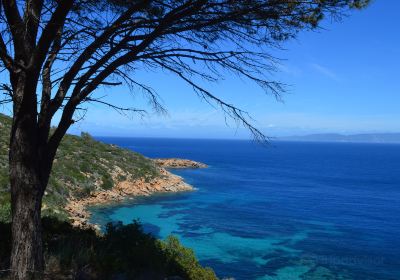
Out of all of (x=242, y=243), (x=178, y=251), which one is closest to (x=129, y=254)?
(x=178, y=251)

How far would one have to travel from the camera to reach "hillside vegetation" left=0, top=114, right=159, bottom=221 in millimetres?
31281

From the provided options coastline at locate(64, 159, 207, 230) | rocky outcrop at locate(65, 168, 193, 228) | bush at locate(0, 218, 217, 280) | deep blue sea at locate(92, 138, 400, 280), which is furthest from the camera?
rocky outcrop at locate(65, 168, 193, 228)

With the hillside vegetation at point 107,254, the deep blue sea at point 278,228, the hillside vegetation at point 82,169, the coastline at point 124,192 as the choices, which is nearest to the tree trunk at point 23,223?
the hillside vegetation at point 107,254

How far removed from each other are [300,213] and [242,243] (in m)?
14.6

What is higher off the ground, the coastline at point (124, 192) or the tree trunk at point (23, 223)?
the tree trunk at point (23, 223)

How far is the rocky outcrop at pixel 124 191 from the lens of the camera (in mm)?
31622

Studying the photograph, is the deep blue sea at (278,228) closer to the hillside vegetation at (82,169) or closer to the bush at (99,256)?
the hillside vegetation at (82,169)

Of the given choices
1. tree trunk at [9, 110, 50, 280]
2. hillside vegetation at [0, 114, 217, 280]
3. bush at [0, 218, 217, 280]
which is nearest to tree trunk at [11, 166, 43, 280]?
tree trunk at [9, 110, 50, 280]

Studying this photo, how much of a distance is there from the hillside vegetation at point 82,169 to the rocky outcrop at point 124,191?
65 centimetres

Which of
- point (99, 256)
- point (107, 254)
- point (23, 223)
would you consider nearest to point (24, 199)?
point (23, 223)

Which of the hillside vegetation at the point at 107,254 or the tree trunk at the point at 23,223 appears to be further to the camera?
the hillside vegetation at the point at 107,254

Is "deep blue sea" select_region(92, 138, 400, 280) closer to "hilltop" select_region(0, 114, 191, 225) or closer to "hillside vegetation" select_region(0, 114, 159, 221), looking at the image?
"hilltop" select_region(0, 114, 191, 225)

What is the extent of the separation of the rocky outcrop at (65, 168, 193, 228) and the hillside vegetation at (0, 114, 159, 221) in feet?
2.15

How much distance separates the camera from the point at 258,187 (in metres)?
59.3
